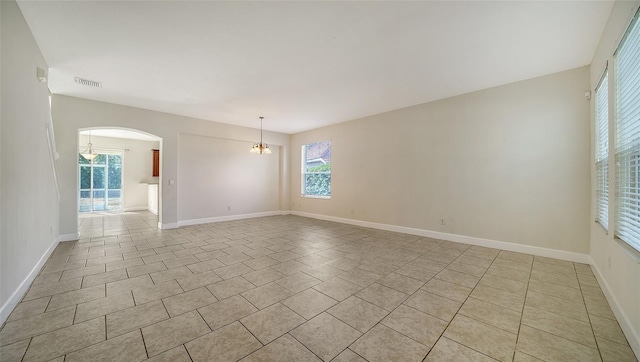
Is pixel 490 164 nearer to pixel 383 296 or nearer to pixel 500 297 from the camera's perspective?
pixel 500 297

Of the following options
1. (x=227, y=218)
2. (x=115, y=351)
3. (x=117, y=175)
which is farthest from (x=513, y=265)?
(x=117, y=175)

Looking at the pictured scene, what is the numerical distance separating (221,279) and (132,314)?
871 mm

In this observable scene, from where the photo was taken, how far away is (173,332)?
179 cm

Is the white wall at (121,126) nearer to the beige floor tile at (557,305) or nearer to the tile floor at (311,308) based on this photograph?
Result: the tile floor at (311,308)

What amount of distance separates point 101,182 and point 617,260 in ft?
41.2

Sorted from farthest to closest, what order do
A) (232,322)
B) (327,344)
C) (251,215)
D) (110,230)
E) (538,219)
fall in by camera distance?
(251,215) → (110,230) → (538,219) → (232,322) → (327,344)

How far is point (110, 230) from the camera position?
5375 millimetres

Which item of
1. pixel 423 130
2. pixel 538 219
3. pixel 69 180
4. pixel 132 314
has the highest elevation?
pixel 423 130

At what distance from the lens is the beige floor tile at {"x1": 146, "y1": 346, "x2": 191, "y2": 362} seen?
1.50 metres

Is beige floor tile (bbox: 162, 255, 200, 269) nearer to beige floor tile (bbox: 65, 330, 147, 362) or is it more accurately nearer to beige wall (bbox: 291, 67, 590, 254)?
beige floor tile (bbox: 65, 330, 147, 362)

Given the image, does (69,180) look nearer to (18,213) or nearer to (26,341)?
(18,213)

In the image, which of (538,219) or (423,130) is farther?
(423,130)

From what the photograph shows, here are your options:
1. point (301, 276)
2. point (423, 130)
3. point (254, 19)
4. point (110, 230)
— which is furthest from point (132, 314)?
point (423, 130)

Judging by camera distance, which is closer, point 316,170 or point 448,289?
point 448,289
